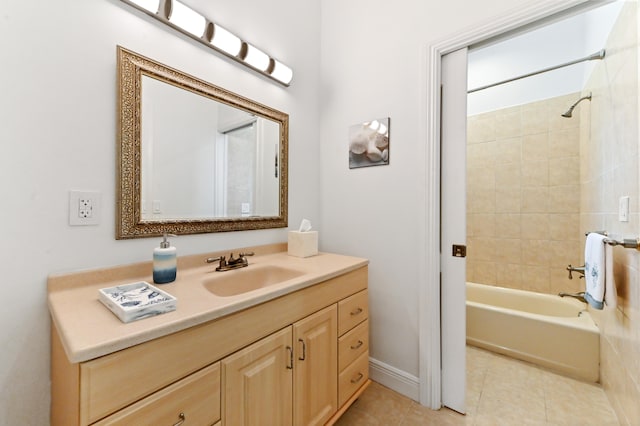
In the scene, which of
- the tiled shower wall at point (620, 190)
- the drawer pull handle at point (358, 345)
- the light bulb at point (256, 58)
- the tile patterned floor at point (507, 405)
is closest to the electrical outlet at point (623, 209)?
the tiled shower wall at point (620, 190)

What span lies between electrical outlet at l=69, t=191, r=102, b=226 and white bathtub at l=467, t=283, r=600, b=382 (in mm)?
2497

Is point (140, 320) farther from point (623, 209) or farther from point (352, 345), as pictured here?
point (623, 209)

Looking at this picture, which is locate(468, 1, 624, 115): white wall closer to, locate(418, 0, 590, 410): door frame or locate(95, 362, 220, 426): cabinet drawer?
locate(418, 0, 590, 410): door frame

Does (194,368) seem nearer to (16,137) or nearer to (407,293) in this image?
(16,137)

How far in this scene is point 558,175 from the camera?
2238mm

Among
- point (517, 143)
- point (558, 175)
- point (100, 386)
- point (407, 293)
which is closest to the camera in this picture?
point (100, 386)

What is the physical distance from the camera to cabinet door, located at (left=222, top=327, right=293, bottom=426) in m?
0.78

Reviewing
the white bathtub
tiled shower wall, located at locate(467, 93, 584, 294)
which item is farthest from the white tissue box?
tiled shower wall, located at locate(467, 93, 584, 294)

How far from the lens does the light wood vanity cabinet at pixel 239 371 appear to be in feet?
1.86

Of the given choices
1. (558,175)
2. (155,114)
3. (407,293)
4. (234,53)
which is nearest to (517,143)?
(558,175)

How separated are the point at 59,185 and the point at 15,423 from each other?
77 cm

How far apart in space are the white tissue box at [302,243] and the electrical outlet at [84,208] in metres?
0.90

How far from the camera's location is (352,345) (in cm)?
130

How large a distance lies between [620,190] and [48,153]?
94.9 inches
